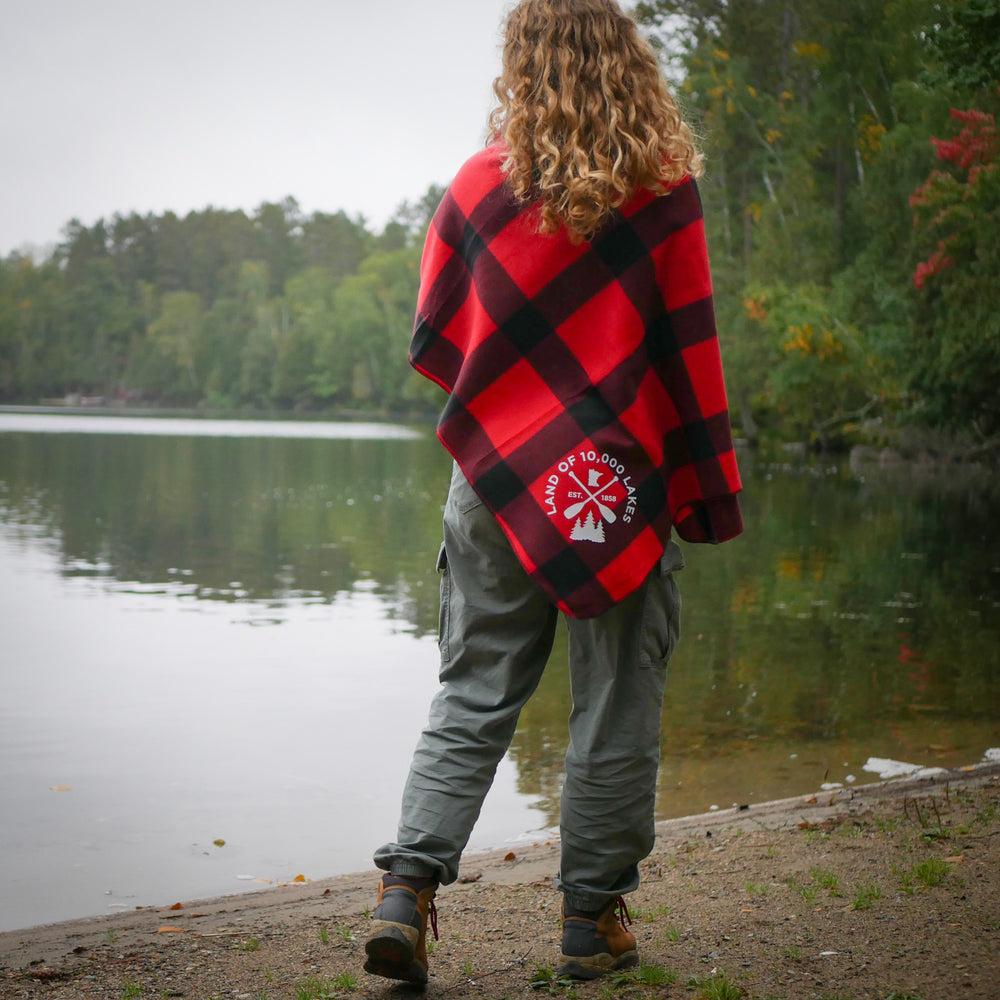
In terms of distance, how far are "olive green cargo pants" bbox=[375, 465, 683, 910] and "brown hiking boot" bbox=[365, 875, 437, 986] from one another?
47 millimetres

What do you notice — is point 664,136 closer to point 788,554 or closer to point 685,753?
point 685,753

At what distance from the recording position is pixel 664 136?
2.42 m

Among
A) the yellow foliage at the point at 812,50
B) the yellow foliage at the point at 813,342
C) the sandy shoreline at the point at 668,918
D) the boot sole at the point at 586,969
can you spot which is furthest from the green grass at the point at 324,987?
the yellow foliage at the point at 812,50

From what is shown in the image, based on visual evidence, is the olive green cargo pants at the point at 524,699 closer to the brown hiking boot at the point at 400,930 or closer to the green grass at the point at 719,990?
the brown hiking boot at the point at 400,930

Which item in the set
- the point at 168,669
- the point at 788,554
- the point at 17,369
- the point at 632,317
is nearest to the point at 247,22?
the point at 17,369

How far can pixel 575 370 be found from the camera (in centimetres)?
244

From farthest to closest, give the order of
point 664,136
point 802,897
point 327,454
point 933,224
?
point 327,454 < point 933,224 < point 802,897 < point 664,136

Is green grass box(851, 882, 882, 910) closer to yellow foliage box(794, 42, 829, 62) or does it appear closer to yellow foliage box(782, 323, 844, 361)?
yellow foliage box(782, 323, 844, 361)

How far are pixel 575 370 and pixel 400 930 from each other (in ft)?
3.75

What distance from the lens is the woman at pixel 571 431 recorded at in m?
2.38

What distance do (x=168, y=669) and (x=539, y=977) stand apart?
16.3ft

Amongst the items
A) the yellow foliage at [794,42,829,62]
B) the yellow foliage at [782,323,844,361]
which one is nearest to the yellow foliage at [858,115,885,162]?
the yellow foliage at [794,42,829,62]

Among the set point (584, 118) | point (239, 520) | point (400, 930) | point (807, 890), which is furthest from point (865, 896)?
point (239, 520)

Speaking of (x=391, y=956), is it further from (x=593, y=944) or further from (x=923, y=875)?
(x=923, y=875)
